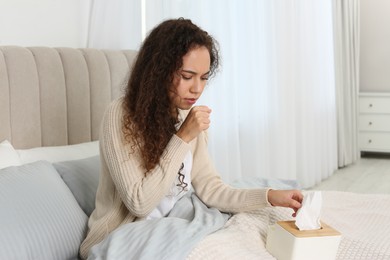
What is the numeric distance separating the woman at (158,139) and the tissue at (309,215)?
143mm

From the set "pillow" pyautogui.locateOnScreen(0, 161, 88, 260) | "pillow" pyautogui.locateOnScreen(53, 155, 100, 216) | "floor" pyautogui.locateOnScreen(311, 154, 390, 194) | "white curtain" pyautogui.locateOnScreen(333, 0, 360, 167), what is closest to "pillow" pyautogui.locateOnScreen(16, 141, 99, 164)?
"pillow" pyautogui.locateOnScreen(53, 155, 100, 216)

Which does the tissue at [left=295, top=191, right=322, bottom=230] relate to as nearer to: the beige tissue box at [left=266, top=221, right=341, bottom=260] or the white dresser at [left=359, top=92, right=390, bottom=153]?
the beige tissue box at [left=266, top=221, right=341, bottom=260]

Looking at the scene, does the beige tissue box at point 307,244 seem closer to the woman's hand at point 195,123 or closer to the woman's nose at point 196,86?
the woman's hand at point 195,123

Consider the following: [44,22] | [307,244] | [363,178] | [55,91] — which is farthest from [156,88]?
[363,178]

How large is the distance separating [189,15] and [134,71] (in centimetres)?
142

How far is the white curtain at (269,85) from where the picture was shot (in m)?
3.48

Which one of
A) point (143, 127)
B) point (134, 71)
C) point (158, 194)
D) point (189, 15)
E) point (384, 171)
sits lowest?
point (384, 171)

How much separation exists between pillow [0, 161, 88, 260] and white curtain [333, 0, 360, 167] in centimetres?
394

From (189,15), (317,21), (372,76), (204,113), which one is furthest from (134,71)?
(372,76)

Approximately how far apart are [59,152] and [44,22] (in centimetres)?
78

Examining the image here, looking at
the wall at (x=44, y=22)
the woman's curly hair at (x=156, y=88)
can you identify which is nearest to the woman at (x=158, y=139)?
the woman's curly hair at (x=156, y=88)

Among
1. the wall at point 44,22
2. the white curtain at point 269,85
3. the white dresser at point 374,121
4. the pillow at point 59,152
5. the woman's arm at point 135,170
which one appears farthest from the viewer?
the white dresser at point 374,121

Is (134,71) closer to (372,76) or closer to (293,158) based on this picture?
(293,158)

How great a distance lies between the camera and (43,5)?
2891mm
